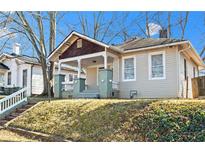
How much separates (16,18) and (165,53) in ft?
37.2

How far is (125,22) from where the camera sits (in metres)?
26.5

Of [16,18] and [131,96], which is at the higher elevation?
[16,18]

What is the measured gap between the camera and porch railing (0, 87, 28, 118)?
1254 cm

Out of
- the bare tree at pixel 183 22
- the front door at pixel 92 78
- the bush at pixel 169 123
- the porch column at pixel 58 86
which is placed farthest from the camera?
the bare tree at pixel 183 22

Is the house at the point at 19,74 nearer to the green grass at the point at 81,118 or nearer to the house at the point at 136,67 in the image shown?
the house at the point at 136,67

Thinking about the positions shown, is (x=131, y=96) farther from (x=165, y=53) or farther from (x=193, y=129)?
(x=193, y=129)

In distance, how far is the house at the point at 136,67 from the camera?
1386 centimetres

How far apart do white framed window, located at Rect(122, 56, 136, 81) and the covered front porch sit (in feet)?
1.56

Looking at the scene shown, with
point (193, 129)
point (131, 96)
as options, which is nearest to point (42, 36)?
point (131, 96)

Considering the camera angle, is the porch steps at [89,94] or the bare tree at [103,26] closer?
the porch steps at [89,94]

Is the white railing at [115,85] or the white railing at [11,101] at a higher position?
the white railing at [115,85]

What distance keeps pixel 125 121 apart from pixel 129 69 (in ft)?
23.7

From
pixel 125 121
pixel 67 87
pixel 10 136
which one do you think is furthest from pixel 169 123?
pixel 67 87

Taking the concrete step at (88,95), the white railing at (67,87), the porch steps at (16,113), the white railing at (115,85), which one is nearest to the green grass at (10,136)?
the porch steps at (16,113)
